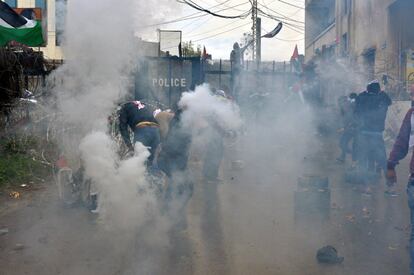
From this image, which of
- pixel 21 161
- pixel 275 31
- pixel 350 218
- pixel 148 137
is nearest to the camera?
pixel 350 218

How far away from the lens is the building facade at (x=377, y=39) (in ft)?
41.1

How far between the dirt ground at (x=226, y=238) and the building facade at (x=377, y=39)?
6164mm

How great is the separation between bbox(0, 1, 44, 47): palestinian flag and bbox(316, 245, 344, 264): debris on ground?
6841 mm

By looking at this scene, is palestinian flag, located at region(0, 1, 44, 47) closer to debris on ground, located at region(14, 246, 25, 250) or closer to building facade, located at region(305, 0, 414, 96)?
debris on ground, located at region(14, 246, 25, 250)

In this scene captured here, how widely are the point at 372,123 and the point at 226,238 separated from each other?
12.6ft

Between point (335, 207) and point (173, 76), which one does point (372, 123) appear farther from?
point (173, 76)

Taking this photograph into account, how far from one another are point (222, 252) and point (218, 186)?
3.35m

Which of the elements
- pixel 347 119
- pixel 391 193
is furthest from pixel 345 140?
pixel 391 193

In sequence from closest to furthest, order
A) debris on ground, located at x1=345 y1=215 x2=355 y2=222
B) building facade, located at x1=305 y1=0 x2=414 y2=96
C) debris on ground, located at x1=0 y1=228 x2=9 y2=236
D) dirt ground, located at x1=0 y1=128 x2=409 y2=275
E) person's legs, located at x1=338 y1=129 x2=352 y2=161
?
Result: 1. dirt ground, located at x1=0 y1=128 x2=409 y2=275
2. debris on ground, located at x1=0 y1=228 x2=9 y2=236
3. debris on ground, located at x1=345 y1=215 x2=355 y2=222
4. person's legs, located at x1=338 y1=129 x2=352 y2=161
5. building facade, located at x1=305 y1=0 x2=414 y2=96

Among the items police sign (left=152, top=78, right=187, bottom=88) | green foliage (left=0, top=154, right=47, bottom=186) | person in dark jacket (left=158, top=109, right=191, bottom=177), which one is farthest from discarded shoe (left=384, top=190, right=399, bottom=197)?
police sign (left=152, top=78, right=187, bottom=88)

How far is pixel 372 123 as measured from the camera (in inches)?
307

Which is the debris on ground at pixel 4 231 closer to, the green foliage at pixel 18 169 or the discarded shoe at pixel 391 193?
the green foliage at pixel 18 169

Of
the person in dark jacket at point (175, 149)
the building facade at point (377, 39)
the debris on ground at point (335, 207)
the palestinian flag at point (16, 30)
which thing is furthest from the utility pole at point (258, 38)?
the person in dark jacket at point (175, 149)

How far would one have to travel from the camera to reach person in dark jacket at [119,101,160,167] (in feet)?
19.9
